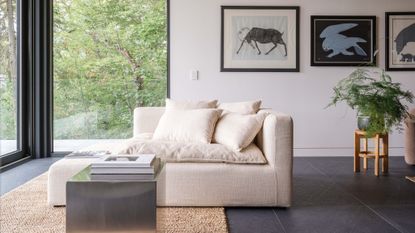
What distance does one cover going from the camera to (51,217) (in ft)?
7.64

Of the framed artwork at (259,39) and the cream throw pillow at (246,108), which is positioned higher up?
the framed artwork at (259,39)

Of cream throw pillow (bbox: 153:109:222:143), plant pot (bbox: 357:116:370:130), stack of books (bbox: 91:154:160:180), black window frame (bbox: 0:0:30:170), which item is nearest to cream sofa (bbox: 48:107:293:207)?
cream throw pillow (bbox: 153:109:222:143)

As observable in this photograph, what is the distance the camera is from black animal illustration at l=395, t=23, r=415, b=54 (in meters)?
4.74

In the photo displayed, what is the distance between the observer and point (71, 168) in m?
2.53

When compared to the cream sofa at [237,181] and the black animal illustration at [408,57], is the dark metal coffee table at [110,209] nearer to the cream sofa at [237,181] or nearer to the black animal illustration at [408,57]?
the cream sofa at [237,181]

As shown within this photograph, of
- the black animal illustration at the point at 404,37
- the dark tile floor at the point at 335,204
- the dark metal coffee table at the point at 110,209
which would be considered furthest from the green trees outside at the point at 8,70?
the black animal illustration at the point at 404,37

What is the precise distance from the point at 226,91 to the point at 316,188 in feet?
6.26

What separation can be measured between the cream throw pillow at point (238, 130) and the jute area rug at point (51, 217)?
49cm

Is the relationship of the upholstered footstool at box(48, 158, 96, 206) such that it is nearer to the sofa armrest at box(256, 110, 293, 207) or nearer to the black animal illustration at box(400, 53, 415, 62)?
the sofa armrest at box(256, 110, 293, 207)

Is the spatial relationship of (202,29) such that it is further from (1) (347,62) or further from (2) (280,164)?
(2) (280,164)

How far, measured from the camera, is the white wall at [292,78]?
4.66 m

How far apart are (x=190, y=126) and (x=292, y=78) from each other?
7.12 ft

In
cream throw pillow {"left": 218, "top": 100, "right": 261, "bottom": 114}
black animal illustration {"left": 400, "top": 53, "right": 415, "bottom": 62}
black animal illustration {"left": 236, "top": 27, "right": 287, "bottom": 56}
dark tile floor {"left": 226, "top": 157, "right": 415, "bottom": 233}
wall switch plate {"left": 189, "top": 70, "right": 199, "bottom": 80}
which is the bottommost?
dark tile floor {"left": 226, "top": 157, "right": 415, "bottom": 233}

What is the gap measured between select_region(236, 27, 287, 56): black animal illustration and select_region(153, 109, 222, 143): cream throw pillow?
5.99ft
